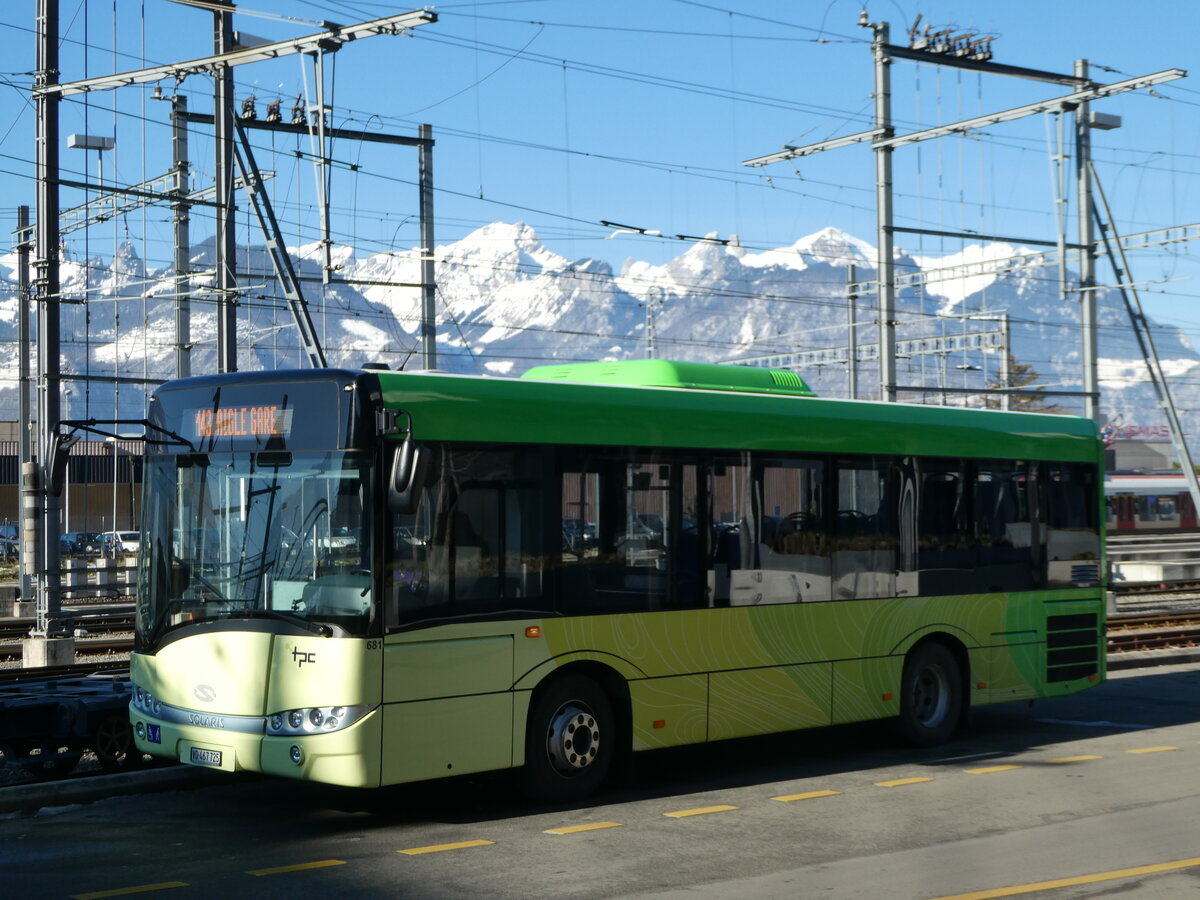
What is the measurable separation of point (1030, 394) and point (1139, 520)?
42.2 metres

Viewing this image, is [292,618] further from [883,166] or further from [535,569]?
[883,166]

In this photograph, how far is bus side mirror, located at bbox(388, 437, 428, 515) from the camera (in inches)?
345

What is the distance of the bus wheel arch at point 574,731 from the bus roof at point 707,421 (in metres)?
1.59

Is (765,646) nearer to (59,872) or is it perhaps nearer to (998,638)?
(998,638)

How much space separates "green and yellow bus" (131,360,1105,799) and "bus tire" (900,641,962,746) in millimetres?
25

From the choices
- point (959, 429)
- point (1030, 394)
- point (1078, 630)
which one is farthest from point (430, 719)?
point (1030, 394)

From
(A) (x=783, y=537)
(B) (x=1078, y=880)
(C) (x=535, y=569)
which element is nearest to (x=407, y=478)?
(C) (x=535, y=569)

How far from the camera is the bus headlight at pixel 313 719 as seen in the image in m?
9.01

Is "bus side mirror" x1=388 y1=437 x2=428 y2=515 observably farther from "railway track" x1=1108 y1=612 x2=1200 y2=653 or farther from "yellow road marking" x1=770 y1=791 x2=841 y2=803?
"railway track" x1=1108 y1=612 x2=1200 y2=653

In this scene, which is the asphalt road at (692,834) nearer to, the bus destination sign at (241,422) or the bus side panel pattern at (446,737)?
the bus side panel pattern at (446,737)

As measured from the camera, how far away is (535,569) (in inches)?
392

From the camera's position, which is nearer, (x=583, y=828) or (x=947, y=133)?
(x=583, y=828)

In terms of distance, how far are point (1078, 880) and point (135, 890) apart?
4.75 meters

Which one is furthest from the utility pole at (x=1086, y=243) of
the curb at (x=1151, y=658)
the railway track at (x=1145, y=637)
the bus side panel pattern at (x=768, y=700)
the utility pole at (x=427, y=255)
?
the bus side panel pattern at (x=768, y=700)
